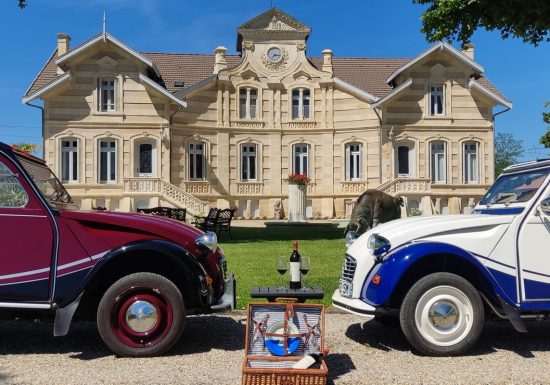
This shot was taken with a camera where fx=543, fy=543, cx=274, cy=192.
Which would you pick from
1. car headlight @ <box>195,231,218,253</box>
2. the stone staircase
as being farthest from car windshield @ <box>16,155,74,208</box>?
the stone staircase

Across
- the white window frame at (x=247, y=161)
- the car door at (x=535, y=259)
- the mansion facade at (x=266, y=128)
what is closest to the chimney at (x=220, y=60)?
the mansion facade at (x=266, y=128)

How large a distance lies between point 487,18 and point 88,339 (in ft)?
41.2

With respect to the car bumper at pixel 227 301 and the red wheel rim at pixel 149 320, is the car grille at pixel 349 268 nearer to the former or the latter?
the car bumper at pixel 227 301

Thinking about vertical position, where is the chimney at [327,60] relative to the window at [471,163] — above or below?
above

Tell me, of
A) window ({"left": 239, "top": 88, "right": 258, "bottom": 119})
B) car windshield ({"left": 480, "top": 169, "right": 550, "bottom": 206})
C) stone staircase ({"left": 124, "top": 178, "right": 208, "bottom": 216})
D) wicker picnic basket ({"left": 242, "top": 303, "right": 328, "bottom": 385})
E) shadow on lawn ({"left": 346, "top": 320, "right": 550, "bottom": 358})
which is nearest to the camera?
wicker picnic basket ({"left": 242, "top": 303, "right": 328, "bottom": 385})

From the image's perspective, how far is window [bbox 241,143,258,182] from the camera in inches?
1178

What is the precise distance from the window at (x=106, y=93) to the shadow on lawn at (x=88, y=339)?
23018 mm

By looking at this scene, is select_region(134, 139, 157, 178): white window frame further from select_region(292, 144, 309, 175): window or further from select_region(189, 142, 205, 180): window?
select_region(292, 144, 309, 175): window

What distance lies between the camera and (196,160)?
29.2 metres

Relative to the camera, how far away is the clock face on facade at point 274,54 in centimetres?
3000

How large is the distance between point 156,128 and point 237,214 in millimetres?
6227

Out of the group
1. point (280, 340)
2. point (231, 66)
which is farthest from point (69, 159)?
point (280, 340)

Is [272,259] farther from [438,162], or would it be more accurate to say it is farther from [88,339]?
[438,162]

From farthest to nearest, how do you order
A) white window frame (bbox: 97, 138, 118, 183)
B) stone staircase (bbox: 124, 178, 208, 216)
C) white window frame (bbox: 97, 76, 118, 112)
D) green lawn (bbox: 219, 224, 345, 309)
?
1. white window frame (bbox: 97, 138, 118, 183)
2. white window frame (bbox: 97, 76, 118, 112)
3. stone staircase (bbox: 124, 178, 208, 216)
4. green lawn (bbox: 219, 224, 345, 309)
